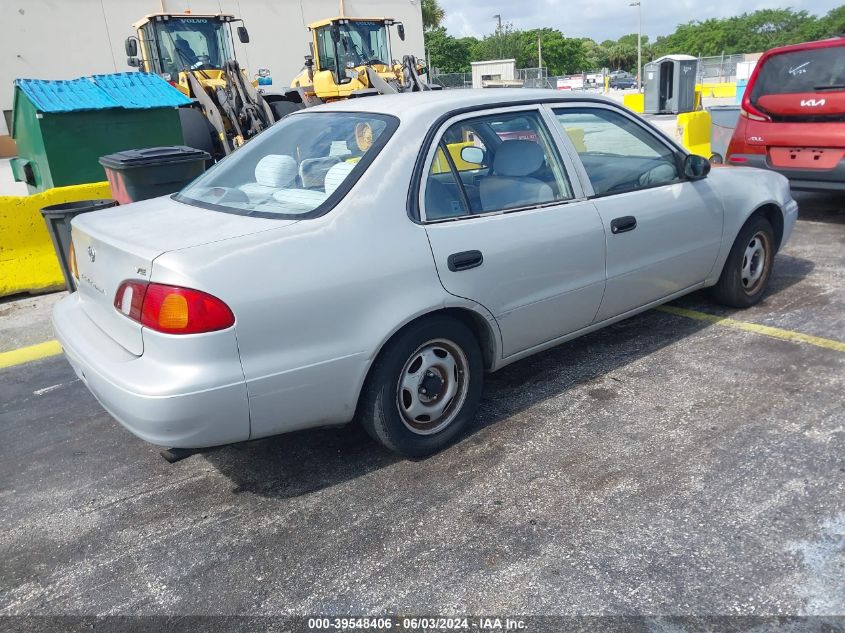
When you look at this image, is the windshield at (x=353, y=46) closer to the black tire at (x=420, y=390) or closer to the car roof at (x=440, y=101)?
the car roof at (x=440, y=101)

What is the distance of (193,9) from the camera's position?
31969 mm

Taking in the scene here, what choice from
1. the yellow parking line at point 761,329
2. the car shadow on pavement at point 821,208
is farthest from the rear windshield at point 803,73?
the yellow parking line at point 761,329

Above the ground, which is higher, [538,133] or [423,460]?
[538,133]

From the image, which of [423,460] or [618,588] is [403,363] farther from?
[618,588]

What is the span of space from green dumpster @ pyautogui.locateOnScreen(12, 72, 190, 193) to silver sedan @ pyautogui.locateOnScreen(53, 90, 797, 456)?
4761 mm

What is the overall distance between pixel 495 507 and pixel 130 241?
185 centimetres

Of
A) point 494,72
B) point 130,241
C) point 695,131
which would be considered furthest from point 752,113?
point 494,72

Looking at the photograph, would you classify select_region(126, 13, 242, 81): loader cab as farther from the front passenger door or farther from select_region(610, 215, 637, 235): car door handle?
select_region(610, 215, 637, 235): car door handle

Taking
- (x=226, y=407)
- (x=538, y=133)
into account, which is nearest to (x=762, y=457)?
(x=538, y=133)

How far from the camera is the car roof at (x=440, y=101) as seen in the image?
3.30m

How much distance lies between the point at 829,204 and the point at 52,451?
8.49m

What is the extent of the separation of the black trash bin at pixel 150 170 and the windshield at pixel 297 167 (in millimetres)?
2541

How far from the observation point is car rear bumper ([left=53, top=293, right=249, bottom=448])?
2.54 meters

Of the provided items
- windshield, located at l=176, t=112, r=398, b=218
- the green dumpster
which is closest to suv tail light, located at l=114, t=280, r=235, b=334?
windshield, located at l=176, t=112, r=398, b=218
